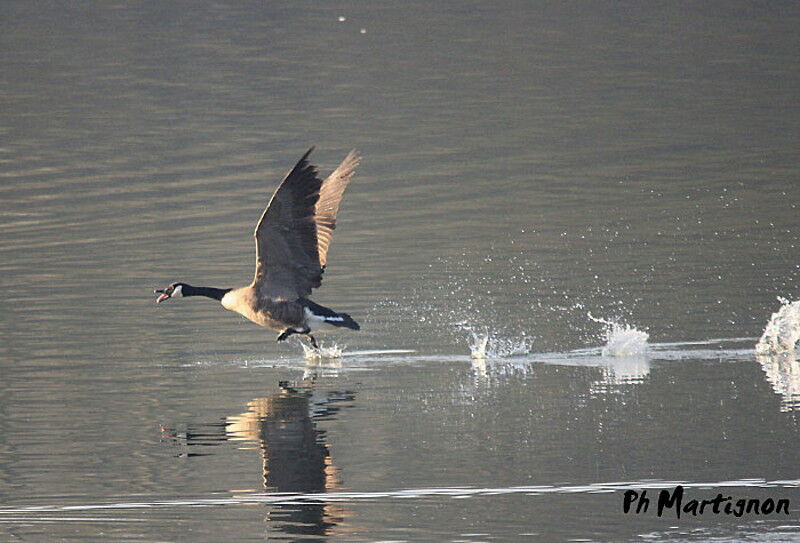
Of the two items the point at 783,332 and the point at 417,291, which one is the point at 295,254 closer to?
the point at 417,291

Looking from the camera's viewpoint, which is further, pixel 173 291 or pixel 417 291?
pixel 417 291

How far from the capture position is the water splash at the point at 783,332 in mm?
12031

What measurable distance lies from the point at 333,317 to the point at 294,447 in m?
3.36

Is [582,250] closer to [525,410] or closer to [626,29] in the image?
[525,410]

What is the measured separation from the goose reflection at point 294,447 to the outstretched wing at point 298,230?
4.23ft

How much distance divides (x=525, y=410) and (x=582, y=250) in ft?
23.3

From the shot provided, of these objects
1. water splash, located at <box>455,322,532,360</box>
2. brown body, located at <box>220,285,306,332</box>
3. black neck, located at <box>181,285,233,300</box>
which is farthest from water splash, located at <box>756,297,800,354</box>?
black neck, located at <box>181,285,233,300</box>

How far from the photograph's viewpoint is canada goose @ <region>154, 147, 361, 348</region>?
12078mm

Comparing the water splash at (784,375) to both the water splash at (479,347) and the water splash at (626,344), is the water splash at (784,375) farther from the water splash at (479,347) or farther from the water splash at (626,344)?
the water splash at (479,347)

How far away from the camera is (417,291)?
15.1m

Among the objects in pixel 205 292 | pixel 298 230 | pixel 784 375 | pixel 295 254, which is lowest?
pixel 784 375

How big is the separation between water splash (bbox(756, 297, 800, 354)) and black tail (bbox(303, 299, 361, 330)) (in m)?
3.03

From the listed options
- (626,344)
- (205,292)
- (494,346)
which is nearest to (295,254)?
(205,292)

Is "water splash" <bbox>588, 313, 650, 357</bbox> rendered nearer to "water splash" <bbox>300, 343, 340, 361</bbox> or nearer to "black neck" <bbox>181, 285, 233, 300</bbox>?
"water splash" <bbox>300, 343, 340, 361</bbox>
